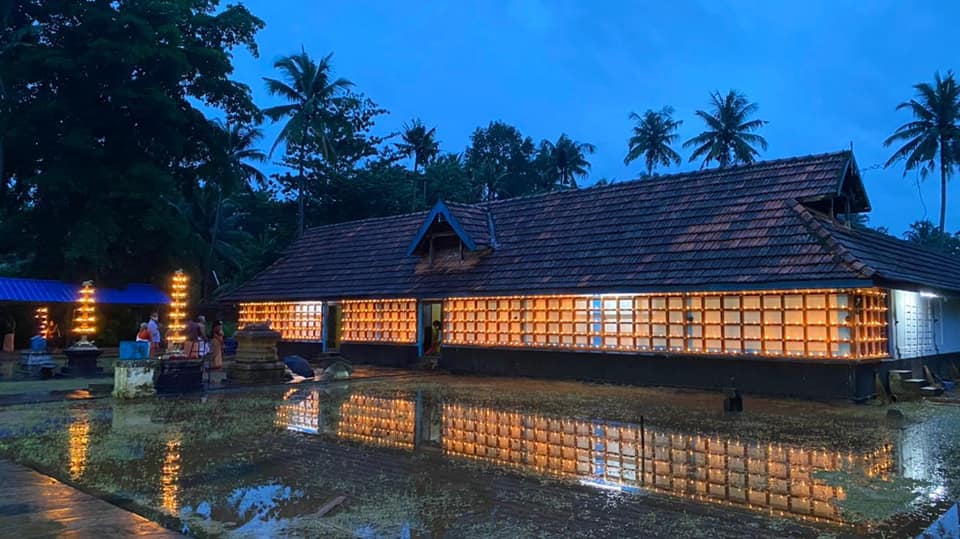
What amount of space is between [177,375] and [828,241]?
14.6 m

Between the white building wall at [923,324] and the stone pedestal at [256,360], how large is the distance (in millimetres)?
14458

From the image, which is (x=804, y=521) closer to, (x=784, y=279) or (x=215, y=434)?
(x=215, y=434)

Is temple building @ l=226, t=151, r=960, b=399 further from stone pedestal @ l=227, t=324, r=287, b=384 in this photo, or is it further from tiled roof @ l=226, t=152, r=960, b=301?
stone pedestal @ l=227, t=324, r=287, b=384

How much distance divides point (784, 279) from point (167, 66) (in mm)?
25058

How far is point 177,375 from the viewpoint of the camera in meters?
15.0

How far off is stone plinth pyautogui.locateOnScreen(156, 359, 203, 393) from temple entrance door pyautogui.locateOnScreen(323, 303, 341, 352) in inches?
340

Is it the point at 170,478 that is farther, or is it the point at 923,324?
the point at 923,324

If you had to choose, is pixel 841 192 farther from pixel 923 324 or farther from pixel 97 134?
pixel 97 134

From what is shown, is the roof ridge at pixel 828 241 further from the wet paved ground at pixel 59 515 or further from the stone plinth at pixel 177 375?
the stone plinth at pixel 177 375

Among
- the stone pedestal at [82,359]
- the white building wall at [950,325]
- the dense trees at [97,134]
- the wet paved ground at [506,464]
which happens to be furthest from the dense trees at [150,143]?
the white building wall at [950,325]

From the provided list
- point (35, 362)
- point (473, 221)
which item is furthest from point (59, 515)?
point (473, 221)

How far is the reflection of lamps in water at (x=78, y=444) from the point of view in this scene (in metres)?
7.46

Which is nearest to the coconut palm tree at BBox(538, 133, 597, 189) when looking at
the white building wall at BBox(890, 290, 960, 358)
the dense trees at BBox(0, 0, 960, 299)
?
the dense trees at BBox(0, 0, 960, 299)

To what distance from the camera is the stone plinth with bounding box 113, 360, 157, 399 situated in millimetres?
13891
